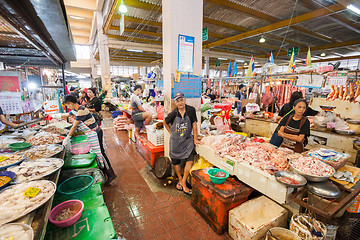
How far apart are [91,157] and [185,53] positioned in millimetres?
2929

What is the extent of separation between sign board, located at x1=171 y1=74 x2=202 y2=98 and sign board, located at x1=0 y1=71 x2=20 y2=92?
3646 mm

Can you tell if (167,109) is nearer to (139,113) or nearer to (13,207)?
(139,113)

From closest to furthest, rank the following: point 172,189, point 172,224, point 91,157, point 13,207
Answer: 1. point 13,207
2. point 172,224
3. point 91,157
4. point 172,189

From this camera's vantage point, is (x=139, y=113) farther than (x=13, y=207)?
Yes

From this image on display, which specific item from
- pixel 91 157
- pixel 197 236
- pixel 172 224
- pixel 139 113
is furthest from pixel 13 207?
pixel 139 113

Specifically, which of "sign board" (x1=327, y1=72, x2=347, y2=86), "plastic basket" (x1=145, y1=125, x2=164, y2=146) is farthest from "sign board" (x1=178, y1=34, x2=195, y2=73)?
"sign board" (x1=327, y1=72, x2=347, y2=86)

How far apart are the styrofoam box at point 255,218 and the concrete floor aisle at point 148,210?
1.32ft

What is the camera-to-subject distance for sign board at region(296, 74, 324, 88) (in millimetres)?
4449

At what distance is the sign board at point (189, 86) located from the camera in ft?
12.3

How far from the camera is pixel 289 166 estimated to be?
2551mm

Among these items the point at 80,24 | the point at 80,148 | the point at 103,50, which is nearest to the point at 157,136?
the point at 80,148

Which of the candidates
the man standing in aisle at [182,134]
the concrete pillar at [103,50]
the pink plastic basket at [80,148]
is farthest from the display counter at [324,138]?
the concrete pillar at [103,50]

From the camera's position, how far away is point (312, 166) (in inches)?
90.2

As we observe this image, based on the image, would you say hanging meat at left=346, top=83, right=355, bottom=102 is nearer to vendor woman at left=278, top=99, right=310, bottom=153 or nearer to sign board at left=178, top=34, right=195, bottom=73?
vendor woman at left=278, top=99, right=310, bottom=153
